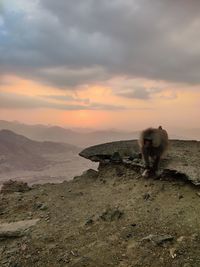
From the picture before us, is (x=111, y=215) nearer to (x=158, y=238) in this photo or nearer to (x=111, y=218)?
(x=111, y=218)

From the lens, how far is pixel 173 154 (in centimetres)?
1216

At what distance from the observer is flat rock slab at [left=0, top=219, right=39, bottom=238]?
9.58 metres

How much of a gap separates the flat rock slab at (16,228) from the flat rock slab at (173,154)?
3.70 metres

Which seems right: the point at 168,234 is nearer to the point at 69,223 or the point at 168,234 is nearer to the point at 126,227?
the point at 126,227

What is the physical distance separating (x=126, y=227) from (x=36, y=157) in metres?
149

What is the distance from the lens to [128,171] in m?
12.1

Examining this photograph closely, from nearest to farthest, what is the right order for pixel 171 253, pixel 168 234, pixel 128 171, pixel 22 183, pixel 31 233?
1. pixel 171 253
2. pixel 168 234
3. pixel 31 233
4. pixel 128 171
5. pixel 22 183

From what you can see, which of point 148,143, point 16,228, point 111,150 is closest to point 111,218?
point 16,228

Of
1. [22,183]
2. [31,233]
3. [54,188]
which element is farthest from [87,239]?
[22,183]

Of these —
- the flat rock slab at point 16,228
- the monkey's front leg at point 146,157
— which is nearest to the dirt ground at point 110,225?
the flat rock slab at point 16,228

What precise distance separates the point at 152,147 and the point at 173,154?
3.54 feet

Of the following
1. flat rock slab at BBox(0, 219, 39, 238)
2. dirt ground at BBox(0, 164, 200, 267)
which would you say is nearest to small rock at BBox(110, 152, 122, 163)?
dirt ground at BBox(0, 164, 200, 267)

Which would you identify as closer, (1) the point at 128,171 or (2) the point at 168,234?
(2) the point at 168,234

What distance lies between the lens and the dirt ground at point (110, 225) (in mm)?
7887
